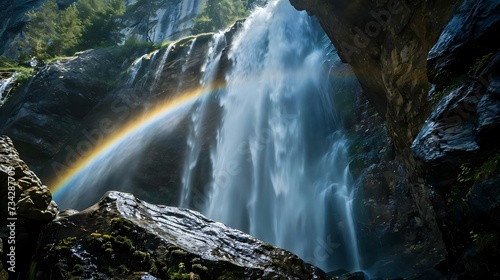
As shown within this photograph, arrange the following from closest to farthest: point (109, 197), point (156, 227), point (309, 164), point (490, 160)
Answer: point (490, 160)
point (156, 227)
point (109, 197)
point (309, 164)

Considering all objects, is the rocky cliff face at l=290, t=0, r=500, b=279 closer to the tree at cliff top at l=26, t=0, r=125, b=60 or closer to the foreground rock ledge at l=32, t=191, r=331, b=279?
the foreground rock ledge at l=32, t=191, r=331, b=279

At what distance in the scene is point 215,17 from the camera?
1373 inches

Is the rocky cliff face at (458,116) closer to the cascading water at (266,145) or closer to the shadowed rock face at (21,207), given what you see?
the shadowed rock face at (21,207)

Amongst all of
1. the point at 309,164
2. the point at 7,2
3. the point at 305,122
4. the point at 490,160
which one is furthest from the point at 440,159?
the point at 7,2

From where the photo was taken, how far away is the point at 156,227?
5.65 m

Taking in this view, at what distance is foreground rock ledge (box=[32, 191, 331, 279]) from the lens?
471 cm

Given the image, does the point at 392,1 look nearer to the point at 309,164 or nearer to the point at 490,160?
the point at 490,160

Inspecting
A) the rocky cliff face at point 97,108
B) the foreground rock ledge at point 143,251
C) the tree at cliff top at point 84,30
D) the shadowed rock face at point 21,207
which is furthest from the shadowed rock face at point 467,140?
the tree at cliff top at point 84,30

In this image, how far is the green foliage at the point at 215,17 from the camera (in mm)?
33906

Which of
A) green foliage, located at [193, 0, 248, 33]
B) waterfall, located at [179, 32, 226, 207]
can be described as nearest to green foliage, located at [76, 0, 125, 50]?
green foliage, located at [193, 0, 248, 33]

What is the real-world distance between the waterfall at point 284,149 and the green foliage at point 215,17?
987 cm

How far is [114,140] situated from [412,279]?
20.9m

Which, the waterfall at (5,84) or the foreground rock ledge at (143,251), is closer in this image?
the foreground rock ledge at (143,251)

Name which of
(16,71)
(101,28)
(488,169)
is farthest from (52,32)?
(488,169)
